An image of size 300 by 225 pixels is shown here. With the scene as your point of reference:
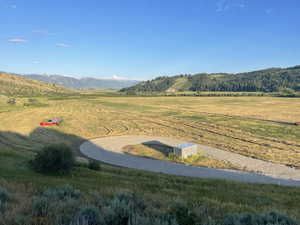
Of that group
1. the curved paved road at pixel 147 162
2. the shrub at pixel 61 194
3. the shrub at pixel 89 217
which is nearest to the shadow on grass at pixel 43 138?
the curved paved road at pixel 147 162

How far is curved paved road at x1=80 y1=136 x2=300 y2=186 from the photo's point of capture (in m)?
20.3

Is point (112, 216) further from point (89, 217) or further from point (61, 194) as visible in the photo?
point (61, 194)

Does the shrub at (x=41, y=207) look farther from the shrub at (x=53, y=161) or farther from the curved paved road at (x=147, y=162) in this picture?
the curved paved road at (x=147, y=162)

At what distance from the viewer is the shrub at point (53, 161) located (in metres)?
12.7

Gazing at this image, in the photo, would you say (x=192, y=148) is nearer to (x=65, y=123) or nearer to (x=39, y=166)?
(x=39, y=166)

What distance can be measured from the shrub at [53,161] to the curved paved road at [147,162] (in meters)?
10.9

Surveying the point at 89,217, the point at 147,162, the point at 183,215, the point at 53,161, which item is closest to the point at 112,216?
the point at 89,217

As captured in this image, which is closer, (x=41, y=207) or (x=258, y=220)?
(x=258, y=220)

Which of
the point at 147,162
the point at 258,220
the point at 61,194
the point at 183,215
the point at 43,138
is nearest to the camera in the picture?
the point at 258,220

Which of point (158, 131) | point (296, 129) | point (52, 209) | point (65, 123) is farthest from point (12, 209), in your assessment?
point (296, 129)

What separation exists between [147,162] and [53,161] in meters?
13.8

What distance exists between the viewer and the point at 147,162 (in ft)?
82.3

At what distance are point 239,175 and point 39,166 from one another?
1760cm

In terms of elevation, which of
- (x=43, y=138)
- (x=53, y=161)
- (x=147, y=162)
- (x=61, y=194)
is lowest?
(x=147, y=162)
